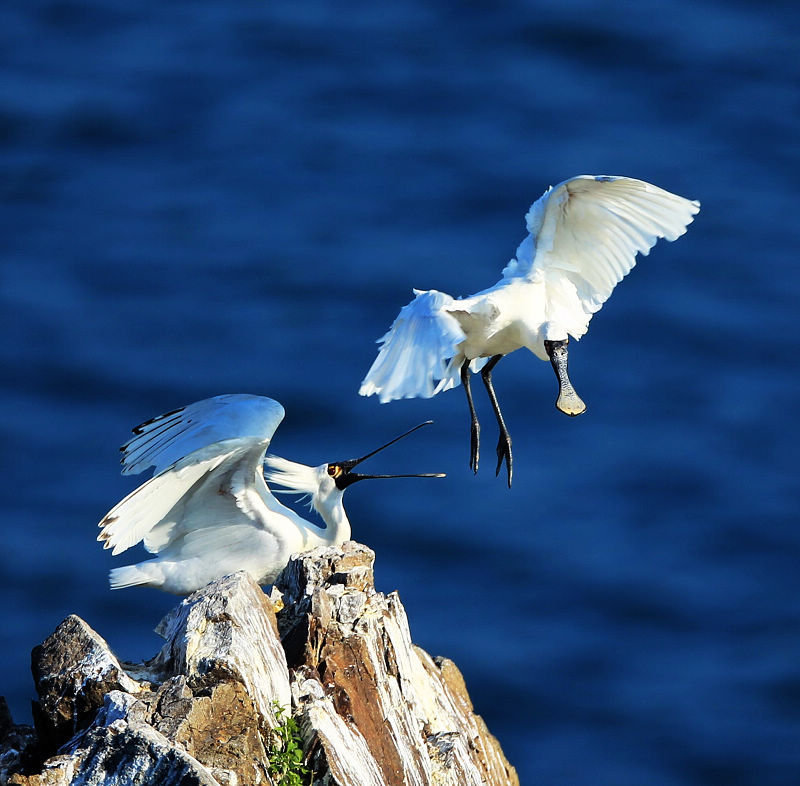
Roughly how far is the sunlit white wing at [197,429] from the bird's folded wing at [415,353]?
805 millimetres

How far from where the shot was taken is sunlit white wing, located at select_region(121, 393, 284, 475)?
13.1m

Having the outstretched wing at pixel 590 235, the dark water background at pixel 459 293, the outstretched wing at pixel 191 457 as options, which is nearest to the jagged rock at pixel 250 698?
the outstretched wing at pixel 191 457

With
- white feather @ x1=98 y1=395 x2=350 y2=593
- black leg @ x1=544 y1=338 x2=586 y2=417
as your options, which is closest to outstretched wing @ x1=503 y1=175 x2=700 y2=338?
black leg @ x1=544 y1=338 x2=586 y2=417

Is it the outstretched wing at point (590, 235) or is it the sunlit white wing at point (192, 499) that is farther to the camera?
the outstretched wing at point (590, 235)

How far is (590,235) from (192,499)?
170 inches

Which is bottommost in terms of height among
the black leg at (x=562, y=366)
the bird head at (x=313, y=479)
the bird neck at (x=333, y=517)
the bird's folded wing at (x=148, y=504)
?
the bird's folded wing at (x=148, y=504)

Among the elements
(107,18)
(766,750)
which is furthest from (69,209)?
(766,750)

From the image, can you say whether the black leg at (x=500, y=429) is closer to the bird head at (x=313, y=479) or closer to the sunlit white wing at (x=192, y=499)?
the bird head at (x=313, y=479)

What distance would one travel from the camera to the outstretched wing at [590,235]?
15141mm

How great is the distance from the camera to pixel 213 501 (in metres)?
14.0

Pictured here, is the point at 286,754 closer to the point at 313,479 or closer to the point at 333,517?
the point at 333,517

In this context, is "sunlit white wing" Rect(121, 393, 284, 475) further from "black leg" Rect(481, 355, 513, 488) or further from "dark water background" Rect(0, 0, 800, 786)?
"dark water background" Rect(0, 0, 800, 786)

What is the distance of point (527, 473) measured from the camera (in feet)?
97.9

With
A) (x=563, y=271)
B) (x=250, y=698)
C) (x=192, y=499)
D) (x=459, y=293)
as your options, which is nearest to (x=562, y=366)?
(x=563, y=271)
